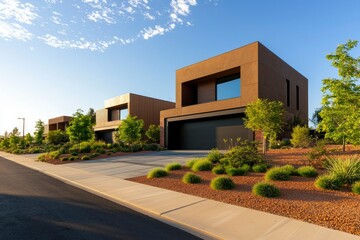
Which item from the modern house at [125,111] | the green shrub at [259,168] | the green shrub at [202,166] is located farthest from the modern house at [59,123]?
the green shrub at [259,168]

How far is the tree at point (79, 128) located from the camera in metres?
26.7

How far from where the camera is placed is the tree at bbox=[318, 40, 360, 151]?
919cm

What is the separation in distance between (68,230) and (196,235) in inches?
108

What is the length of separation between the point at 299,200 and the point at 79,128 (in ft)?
81.6

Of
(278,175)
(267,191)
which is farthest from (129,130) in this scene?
(267,191)

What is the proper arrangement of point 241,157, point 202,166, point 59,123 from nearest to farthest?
point 241,157
point 202,166
point 59,123

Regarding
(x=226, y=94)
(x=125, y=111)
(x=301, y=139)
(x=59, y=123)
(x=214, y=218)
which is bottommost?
(x=214, y=218)

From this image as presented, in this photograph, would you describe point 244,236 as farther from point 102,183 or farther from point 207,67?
point 207,67

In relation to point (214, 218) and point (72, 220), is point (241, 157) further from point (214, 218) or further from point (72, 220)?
point (72, 220)

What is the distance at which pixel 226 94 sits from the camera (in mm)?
27469

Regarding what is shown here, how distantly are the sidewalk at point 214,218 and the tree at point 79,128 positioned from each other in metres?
19.9

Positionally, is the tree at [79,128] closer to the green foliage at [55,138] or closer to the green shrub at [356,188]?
the green shrub at [356,188]

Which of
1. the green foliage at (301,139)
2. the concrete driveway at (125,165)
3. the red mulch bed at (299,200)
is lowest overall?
the concrete driveway at (125,165)

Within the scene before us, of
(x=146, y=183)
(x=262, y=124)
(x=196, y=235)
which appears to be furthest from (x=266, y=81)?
(x=196, y=235)
